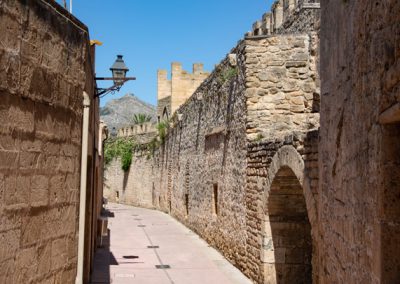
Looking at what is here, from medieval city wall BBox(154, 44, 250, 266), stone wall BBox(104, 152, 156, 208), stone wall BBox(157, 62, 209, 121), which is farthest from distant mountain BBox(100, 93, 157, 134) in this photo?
medieval city wall BBox(154, 44, 250, 266)

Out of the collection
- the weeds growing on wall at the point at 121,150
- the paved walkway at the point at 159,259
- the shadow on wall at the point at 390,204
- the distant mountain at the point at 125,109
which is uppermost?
the distant mountain at the point at 125,109

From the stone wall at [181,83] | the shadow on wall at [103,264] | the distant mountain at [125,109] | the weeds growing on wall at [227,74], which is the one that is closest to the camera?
the shadow on wall at [103,264]

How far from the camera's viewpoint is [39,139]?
412cm

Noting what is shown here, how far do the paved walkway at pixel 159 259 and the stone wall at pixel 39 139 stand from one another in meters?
5.40

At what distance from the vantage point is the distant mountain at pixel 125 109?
84750 millimetres

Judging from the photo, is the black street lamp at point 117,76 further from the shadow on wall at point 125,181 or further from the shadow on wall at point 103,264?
the shadow on wall at point 125,181

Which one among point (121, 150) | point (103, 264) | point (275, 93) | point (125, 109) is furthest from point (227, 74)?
point (125, 109)

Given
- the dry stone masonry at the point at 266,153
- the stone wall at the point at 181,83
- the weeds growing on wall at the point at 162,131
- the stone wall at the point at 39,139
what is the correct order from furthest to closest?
the stone wall at the point at 181,83 < the weeds growing on wall at the point at 162,131 < the dry stone masonry at the point at 266,153 < the stone wall at the point at 39,139

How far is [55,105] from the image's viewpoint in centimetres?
442

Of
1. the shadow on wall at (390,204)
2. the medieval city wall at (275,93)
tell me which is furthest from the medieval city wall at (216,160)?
the shadow on wall at (390,204)

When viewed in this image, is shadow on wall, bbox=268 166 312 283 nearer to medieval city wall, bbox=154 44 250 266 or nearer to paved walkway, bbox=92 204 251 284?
paved walkway, bbox=92 204 251 284

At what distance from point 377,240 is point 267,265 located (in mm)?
5599

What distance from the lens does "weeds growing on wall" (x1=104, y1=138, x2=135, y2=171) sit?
107ft

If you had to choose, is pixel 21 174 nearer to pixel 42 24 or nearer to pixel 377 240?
pixel 42 24
